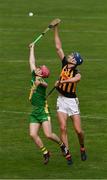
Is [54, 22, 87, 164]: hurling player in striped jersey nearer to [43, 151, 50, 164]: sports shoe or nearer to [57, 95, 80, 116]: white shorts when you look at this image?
[57, 95, 80, 116]: white shorts

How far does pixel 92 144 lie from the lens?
1839cm

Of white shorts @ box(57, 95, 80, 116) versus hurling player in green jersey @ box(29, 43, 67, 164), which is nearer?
hurling player in green jersey @ box(29, 43, 67, 164)

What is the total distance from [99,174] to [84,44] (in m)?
18.8

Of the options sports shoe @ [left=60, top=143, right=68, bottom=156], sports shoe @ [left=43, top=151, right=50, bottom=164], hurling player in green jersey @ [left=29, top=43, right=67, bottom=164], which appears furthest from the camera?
sports shoe @ [left=60, top=143, right=68, bottom=156]

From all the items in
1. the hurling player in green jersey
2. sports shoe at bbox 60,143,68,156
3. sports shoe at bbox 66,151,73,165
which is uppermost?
the hurling player in green jersey

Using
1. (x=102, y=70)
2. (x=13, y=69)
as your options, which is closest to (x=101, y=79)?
(x=102, y=70)

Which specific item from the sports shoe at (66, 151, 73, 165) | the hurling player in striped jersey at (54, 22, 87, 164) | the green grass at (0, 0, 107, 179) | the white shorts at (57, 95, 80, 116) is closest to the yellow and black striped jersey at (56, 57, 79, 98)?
the hurling player in striped jersey at (54, 22, 87, 164)

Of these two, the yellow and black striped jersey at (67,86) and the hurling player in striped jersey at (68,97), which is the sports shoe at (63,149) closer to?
the hurling player in striped jersey at (68,97)

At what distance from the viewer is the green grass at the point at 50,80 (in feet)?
54.1

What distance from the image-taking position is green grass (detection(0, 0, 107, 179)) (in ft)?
54.1

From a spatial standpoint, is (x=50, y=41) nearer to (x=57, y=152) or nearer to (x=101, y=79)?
(x=101, y=79)

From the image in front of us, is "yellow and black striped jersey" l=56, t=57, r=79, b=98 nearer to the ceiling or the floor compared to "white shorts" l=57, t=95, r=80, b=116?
nearer to the ceiling

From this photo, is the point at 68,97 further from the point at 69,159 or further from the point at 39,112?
the point at 69,159

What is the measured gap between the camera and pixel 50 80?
1049 inches
